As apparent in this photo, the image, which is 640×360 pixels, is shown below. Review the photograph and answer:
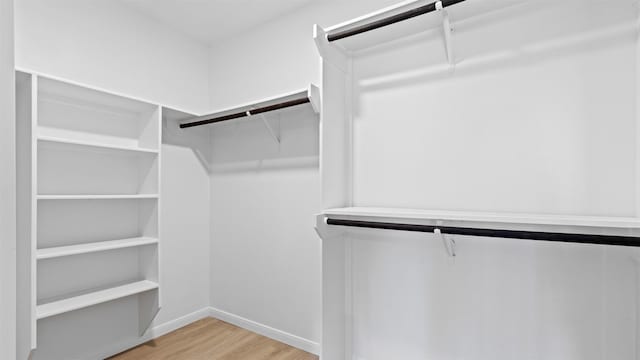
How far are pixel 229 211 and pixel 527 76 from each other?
2.28 m

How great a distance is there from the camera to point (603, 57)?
1392 mm

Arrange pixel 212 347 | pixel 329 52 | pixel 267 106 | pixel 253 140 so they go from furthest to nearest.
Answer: pixel 253 140
pixel 212 347
pixel 267 106
pixel 329 52

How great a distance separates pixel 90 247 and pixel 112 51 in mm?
1349

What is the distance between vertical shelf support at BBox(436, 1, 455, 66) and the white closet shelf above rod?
777 millimetres

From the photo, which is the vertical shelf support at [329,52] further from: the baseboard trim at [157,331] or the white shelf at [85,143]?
the baseboard trim at [157,331]

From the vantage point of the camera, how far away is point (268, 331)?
8.20 ft

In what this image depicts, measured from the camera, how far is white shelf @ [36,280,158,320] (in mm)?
1768

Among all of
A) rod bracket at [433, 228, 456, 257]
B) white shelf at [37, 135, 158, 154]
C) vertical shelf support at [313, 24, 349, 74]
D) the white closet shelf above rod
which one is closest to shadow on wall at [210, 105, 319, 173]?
the white closet shelf above rod

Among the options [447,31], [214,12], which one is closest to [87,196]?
[214,12]

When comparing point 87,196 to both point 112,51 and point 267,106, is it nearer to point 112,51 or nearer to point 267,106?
point 112,51

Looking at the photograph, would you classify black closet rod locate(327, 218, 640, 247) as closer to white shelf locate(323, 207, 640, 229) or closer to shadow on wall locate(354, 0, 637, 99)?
white shelf locate(323, 207, 640, 229)

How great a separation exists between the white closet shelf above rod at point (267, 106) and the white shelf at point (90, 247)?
3.15ft

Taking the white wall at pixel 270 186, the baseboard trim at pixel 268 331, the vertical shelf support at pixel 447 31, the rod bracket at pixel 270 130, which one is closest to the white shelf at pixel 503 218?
the white wall at pixel 270 186

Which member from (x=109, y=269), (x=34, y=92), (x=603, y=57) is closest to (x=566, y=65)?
(x=603, y=57)
